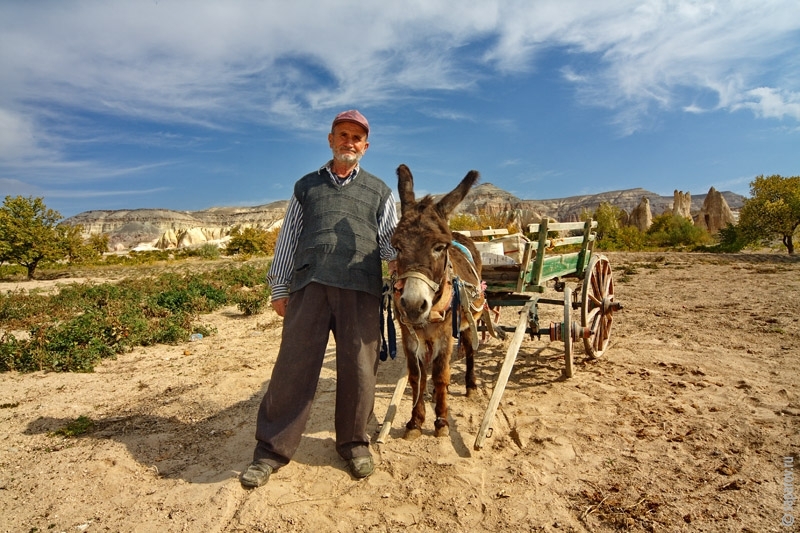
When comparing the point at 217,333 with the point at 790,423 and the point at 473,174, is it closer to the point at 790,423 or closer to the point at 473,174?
the point at 473,174

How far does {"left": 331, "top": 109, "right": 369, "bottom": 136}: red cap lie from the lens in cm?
344

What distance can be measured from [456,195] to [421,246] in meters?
0.57

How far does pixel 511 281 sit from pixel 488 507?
2750 millimetres

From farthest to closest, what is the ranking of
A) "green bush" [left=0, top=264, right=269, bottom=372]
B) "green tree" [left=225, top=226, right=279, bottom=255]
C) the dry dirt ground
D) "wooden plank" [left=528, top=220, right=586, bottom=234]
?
"green tree" [left=225, top=226, right=279, bottom=255] → "green bush" [left=0, top=264, right=269, bottom=372] → "wooden plank" [left=528, top=220, right=586, bottom=234] → the dry dirt ground

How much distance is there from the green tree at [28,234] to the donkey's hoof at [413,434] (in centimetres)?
2666

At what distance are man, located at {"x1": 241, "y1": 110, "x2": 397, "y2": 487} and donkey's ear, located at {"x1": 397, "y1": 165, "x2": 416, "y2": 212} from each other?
0.83 feet

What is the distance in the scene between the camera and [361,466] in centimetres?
340

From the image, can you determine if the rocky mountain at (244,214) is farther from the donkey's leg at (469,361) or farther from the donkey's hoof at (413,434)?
the donkey's hoof at (413,434)

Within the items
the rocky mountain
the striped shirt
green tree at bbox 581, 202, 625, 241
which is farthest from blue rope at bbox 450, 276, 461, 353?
the rocky mountain

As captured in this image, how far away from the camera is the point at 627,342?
708 centimetres

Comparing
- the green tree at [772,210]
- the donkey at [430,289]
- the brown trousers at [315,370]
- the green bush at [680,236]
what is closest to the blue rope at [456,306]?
the donkey at [430,289]

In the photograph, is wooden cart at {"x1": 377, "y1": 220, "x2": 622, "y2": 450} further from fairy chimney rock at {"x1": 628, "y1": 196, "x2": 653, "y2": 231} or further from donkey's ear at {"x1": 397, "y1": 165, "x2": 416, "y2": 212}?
fairy chimney rock at {"x1": 628, "y1": 196, "x2": 653, "y2": 231}

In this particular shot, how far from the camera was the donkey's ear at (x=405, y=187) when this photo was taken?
3623 millimetres

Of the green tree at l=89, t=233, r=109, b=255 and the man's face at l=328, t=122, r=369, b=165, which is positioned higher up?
the green tree at l=89, t=233, r=109, b=255
